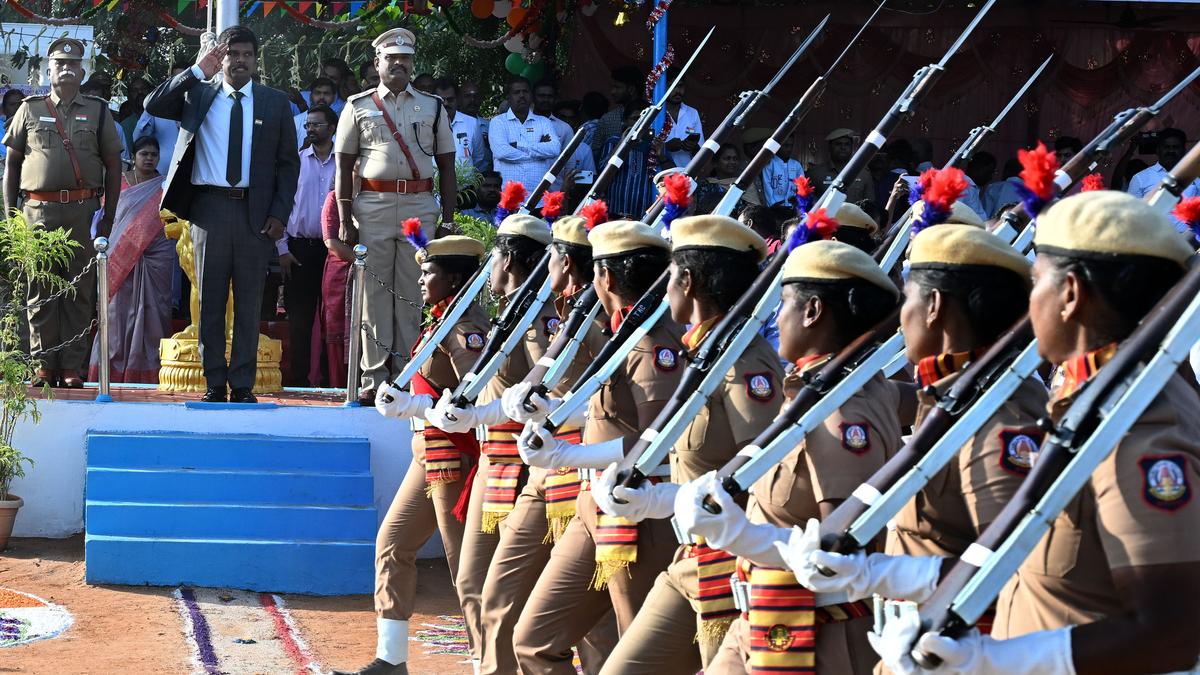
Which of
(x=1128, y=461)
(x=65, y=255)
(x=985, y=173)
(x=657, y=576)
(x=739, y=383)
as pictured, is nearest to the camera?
(x=1128, y=461)

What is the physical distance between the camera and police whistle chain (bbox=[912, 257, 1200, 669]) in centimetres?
239

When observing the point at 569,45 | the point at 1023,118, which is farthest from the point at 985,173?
the point at 569,45

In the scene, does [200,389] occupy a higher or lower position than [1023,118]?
lower

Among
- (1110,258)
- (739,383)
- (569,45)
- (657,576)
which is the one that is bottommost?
(657,576)

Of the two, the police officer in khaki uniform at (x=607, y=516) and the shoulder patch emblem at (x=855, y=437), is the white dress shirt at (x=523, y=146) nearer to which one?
the police officer in khaki uniform at (x=607, y=516)

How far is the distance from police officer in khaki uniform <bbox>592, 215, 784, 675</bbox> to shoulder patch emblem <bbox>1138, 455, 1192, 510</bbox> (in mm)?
1766

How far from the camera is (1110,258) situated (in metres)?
2.54

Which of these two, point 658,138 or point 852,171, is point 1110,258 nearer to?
point 852,171

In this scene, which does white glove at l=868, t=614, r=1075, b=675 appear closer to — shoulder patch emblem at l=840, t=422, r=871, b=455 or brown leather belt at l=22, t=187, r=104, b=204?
shoulder patch emblem at l=840, t=422, r=871, b=455

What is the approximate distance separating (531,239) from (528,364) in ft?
1.69

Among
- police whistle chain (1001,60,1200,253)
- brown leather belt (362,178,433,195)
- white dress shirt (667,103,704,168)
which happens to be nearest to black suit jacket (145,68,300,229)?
brown leather belt (362,178,433,195)

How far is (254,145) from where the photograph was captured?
9172mm

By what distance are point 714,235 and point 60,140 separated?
257 inches

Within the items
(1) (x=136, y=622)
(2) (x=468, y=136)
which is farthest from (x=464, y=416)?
(2) (x=468, y=136)
